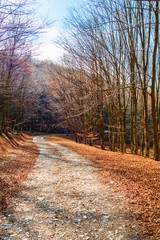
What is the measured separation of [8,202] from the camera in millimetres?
4031

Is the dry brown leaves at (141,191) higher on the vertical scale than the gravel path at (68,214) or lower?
higher

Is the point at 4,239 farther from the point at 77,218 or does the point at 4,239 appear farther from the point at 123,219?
the point at 123,219

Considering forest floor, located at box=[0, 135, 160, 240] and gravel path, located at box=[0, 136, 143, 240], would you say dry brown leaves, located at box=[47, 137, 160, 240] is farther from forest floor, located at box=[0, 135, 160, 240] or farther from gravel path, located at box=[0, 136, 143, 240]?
gravel path, located at box=[0, 136, 143, 240]

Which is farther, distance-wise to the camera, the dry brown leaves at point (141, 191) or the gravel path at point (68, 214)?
the dry brown leaves at point (141, 191)

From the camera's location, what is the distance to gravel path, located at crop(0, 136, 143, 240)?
284 centimetres

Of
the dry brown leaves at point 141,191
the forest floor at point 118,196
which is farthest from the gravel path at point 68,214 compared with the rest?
the dry brown leaves at point 141,191

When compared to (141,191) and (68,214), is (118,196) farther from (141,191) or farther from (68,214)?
(68,214)

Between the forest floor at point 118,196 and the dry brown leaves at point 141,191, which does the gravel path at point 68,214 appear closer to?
the forest floor at point 118,196

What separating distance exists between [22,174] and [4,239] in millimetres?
3735

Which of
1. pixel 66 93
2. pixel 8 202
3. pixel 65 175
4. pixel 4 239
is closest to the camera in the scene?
pixel 4 239

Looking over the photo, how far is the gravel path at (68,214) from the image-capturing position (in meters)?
2.84

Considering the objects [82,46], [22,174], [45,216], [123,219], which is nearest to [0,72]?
[82,46]

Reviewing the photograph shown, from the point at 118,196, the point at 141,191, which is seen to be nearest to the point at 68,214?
the point at 118,196

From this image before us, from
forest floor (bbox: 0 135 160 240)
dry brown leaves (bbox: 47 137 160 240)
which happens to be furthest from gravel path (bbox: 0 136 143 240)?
dry brown leaves (bbox: 47 137 160 240)
